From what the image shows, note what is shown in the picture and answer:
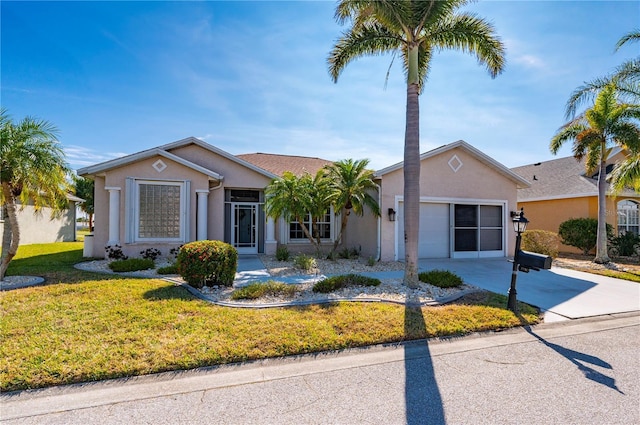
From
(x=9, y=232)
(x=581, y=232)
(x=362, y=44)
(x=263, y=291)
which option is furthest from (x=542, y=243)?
(x=9, y=232)

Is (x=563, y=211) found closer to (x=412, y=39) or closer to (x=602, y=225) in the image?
(x=602, y=225)

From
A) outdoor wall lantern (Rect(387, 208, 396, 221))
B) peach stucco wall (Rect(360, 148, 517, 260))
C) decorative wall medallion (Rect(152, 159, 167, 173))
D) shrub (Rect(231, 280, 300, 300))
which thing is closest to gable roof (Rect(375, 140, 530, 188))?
peach stucco wall (Rect(360, 148, 517, 260))

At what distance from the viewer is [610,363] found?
4.27m

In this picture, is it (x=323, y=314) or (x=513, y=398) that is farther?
(x=323, y=314)

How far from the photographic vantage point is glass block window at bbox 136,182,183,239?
11.9m

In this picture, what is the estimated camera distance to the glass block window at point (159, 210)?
11.9 metres

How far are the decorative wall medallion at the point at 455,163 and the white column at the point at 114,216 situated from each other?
13.3 m

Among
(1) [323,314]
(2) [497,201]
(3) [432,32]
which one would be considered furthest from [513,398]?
(2) [497,201]

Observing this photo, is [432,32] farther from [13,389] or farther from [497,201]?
[13,389]

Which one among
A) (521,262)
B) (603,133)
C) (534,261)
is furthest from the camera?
(603,133)

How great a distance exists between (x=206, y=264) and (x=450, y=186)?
34.3ft

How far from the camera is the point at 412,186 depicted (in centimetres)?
774

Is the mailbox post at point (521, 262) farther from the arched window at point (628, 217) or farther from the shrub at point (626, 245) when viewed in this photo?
the arched window at point (628, 217)

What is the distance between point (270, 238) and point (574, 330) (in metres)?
10.8
